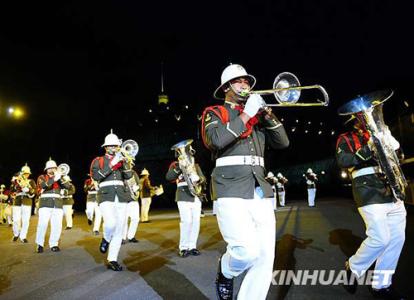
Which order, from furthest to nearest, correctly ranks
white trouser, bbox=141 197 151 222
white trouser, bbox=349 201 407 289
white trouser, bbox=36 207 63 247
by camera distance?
1. white trouser, bbox=141 197 151 222
2. white trouser, bbox=36 207 63 247
3. white trouser, bbox=349 201 407 289

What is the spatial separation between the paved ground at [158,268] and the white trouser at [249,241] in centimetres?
145

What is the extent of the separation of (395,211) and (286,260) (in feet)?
8.55

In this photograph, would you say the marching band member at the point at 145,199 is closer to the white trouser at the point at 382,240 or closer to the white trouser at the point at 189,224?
the white trouser at the point at 189,224

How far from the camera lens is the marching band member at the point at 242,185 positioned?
3371 mm

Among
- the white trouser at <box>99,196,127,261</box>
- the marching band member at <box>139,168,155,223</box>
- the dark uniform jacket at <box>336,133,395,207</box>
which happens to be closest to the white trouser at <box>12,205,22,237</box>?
the marching band member at <box>139,168,155,223</box>

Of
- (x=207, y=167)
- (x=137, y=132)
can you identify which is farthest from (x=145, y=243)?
(x=137, y=132)

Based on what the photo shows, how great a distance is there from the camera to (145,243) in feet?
33.6

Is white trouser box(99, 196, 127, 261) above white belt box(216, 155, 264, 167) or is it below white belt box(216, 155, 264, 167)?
below

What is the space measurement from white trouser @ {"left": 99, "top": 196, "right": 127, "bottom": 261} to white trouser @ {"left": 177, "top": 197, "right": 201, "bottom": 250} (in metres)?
1.55

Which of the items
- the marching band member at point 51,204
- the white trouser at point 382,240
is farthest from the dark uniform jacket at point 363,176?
the marching band member at point 51,204

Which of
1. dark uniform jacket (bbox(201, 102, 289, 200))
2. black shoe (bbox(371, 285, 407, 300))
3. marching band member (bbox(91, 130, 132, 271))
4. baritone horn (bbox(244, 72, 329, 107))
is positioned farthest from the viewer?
marching band member (bbox(91, 130, 132, 271))

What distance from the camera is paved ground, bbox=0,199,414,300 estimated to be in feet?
16.3

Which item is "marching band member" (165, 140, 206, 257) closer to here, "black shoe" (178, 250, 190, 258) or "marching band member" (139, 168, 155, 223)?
"black shoe" (178, 250, 190, 258)

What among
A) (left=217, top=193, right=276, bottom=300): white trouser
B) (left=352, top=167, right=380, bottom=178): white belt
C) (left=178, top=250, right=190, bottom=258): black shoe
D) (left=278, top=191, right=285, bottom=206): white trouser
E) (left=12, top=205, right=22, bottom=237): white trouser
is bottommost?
(left=278, top=191, right=285, bottom=206): white trouser
